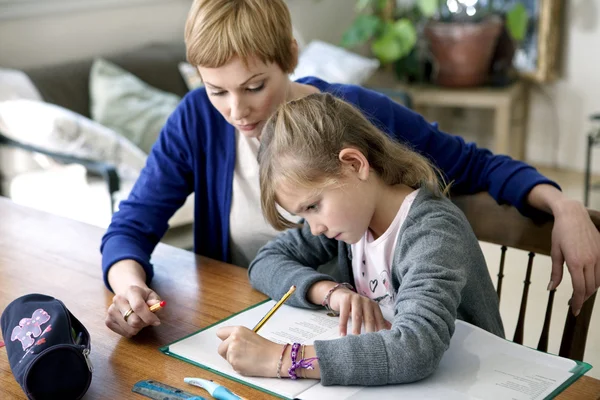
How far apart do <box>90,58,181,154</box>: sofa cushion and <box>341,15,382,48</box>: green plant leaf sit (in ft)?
4.88

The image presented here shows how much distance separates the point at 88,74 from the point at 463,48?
215 centimetres

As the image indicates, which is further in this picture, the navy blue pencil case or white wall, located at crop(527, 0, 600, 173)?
white wall, located at crop(527, 0, 600, 173)

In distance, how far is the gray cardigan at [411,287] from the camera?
3.28ft

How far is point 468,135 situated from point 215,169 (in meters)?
3.61

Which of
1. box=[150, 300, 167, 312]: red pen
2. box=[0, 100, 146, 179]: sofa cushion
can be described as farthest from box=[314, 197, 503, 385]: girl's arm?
box=[0, 100, 146, 179]: sofa cushion

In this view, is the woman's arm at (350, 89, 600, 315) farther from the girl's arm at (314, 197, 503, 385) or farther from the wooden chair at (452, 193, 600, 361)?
the girl's arm at (314, 197, 503, 385)

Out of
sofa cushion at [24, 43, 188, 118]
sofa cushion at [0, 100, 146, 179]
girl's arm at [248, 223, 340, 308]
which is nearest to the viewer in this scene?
girl's arm at [248, 223, 340, 308]

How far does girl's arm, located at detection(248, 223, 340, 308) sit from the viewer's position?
125 centimetres

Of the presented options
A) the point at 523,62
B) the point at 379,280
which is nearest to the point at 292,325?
the point at 379,280

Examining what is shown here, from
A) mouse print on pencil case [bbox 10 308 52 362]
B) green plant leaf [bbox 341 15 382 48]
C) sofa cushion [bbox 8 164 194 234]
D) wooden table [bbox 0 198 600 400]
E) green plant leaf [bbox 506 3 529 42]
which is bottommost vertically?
sofa cushion [bbox 8 164 194 234]

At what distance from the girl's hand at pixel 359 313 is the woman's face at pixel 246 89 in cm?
41

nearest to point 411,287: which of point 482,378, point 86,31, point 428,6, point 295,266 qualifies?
point 482,378

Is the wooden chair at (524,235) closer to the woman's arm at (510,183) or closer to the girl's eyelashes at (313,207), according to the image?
the woman's arm at (510,183)

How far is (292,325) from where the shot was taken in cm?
119
